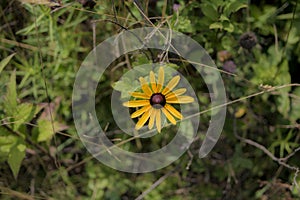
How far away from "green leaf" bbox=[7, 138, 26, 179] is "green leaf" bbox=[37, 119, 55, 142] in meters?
0.07

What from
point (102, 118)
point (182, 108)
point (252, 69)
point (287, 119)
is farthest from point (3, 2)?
point (287, 119)

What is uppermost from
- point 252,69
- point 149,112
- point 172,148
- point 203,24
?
point 203,24

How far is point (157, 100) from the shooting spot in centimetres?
99

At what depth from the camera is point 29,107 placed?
1.20 m

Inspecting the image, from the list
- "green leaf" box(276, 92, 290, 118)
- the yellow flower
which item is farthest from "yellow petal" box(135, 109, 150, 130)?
"green leaf" box(276, 92, 290, 118)

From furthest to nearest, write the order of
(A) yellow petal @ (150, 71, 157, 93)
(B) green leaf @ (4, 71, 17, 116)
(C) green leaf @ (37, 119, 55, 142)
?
1. (C) green leaf @ (37, 119, 55, 142)
2. (B) green leaf @ (4, 71, 17, 116)
3. (A) yellow petal @ (150, 71, 157, 93)

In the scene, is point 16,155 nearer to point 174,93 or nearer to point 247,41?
point 174,93

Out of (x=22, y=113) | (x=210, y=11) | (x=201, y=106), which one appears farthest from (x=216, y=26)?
(x=22, y=113)

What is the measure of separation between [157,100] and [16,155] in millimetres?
506

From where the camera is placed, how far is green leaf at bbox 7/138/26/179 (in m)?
1.23

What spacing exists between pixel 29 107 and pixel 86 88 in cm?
25

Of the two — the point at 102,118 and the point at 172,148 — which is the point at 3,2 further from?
the point at 172,148

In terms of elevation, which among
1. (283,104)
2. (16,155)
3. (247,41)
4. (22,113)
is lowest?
(16,155)

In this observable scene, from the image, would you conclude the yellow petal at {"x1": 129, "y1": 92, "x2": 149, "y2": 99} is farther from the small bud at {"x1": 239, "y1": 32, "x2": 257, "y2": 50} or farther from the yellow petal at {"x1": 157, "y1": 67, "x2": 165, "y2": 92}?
the small bud at {"x1": 239, "y1": 32, "x2": 257, "y2": 50}
